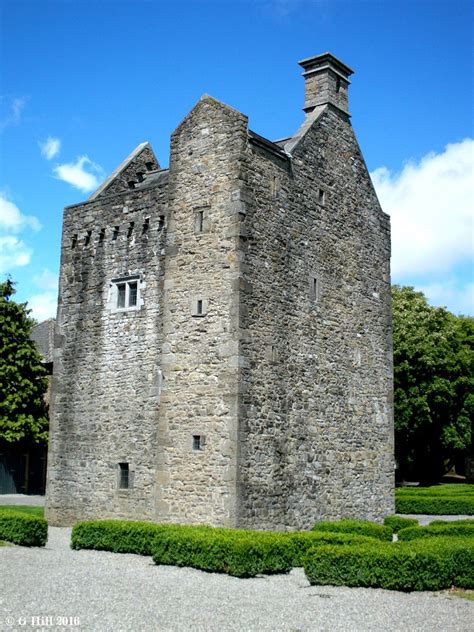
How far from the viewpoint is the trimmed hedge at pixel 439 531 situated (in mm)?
18422

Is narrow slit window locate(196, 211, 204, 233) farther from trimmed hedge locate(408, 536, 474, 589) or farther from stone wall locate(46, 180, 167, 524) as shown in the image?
trimmed hedge locate(408, 536, 474, 589)

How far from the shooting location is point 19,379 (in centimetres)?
3791

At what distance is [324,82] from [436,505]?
1801cm

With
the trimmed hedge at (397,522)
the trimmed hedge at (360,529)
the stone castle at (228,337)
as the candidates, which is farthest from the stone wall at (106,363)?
the trimmed hedge at (397,522)

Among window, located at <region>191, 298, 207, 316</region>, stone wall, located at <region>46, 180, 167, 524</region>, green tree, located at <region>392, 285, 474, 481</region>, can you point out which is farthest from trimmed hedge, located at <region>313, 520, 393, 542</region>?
green tree, located at <region>392, 285, 474, 481</region>

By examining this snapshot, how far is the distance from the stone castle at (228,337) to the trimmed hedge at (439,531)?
9.44 feet

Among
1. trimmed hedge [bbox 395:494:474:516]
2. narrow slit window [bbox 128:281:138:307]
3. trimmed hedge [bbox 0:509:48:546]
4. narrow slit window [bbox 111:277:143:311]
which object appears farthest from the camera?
trimmed hedge [bbox 395:494:474:516]

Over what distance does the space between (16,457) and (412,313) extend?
80.4ft

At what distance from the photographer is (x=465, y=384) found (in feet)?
155

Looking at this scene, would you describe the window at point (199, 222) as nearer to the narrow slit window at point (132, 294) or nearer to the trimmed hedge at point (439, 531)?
the narrow slit window at point (132, 294)

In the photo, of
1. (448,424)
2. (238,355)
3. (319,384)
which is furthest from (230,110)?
(448,424)

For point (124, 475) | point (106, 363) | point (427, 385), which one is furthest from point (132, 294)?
point (427, 385)

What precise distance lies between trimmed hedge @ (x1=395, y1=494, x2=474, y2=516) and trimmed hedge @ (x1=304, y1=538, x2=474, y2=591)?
18291mm

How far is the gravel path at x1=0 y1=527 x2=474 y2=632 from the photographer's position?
415 inches
